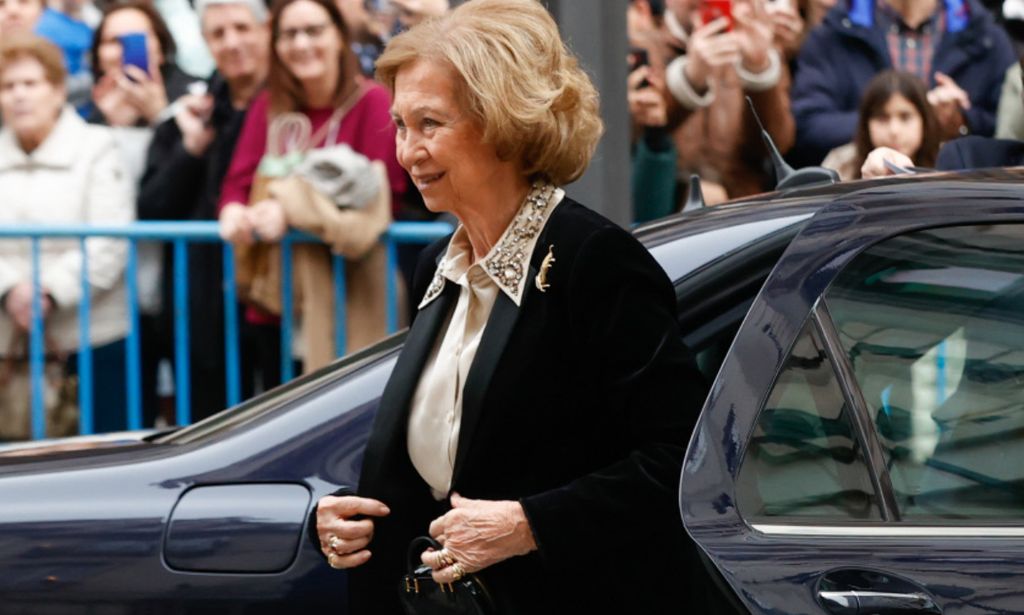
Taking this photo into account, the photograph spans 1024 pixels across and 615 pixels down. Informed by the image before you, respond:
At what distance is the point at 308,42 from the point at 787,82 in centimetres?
164

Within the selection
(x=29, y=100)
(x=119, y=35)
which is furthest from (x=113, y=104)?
(x=29, y=100)

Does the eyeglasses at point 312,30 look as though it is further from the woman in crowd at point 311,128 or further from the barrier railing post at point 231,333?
the barrier railing post at point 231,333

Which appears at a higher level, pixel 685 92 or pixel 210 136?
pixel 685 92

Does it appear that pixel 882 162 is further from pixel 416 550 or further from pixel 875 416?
pixel 416 550

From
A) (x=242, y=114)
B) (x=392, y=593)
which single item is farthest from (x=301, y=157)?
(x=392, y=593)

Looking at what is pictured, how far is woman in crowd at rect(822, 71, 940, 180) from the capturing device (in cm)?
576

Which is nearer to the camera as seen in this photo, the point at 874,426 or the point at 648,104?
the point at 874,426

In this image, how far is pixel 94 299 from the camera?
6176 millimetres

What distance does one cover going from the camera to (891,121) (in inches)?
230

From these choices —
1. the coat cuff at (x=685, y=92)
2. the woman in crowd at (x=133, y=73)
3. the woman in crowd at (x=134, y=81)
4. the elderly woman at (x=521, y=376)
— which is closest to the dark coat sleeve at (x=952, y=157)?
the elderly woman at (x=521, y=376)

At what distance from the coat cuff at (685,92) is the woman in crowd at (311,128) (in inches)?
39.8

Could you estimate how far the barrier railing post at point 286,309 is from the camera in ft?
20.0

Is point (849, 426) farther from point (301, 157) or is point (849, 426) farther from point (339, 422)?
point (301, 157)

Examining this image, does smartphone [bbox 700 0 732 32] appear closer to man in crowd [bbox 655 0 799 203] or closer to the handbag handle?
man in crowd [bbox 655 0 799 203]
